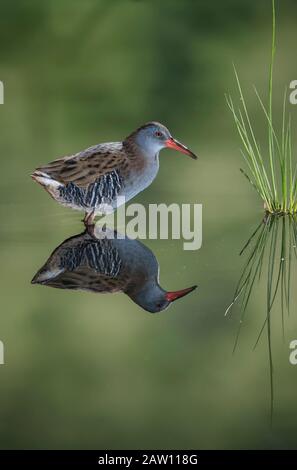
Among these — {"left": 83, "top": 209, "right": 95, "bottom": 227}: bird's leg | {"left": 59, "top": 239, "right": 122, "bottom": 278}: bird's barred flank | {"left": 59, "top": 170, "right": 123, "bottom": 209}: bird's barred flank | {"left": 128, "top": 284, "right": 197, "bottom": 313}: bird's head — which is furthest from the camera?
{"left": 83, "top": 209, "right": 95, "bottom": 227}: bird's leg

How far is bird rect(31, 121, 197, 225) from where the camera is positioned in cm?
370

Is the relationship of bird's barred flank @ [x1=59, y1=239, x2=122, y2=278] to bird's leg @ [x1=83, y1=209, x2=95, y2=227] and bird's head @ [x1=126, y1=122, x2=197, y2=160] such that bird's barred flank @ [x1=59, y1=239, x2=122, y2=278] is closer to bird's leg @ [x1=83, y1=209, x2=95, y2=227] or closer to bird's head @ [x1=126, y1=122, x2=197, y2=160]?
bird's leg @ [x1=83, y1=209, x2=95, y2=227]

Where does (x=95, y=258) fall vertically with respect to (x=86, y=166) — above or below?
below

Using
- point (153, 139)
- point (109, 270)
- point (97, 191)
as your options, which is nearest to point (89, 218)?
point (97, 191)

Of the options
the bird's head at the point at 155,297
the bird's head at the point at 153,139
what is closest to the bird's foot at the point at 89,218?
the bird's head at the point at 153,139

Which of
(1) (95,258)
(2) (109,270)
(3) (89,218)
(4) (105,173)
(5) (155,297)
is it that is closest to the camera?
(5) (155,297)

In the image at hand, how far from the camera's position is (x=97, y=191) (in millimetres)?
3693

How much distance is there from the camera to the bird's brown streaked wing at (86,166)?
369cm

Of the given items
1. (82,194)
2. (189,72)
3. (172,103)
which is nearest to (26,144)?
(172,103)

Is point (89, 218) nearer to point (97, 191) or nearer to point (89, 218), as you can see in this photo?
point (89, 218)

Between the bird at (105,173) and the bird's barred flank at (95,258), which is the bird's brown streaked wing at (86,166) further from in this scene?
the bird's barred flank at (95,258)

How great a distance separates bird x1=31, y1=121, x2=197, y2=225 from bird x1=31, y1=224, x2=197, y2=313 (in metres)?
0.20

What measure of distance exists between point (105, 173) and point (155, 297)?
96 cm

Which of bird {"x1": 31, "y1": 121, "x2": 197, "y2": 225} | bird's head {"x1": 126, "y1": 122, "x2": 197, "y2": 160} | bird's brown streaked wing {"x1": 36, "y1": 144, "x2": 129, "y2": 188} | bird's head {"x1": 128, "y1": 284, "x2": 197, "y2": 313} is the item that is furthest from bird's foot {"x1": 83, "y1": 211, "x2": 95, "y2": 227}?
bird's head {"x1": 128, "y1": 284, "x2": 197, "y2": 313}
